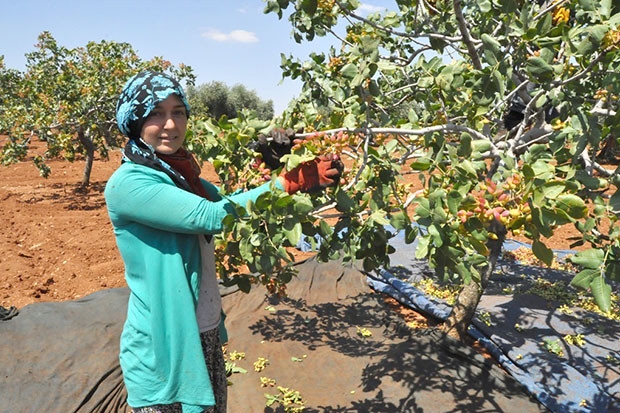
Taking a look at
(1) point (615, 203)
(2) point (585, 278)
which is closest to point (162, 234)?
(2) point (585, 278)

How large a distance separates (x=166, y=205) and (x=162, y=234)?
6.2 inches

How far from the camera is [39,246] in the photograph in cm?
747

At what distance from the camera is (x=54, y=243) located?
25.0 feet

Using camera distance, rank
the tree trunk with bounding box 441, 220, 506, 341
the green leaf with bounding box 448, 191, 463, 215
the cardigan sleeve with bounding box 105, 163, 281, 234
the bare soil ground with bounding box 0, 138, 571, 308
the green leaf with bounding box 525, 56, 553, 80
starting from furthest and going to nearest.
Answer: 1. the bare soil ground with bounding box 0, 138, 571, 308
2. the tree trunk with bounding box 441, 220, 506, 341
3. the green leaf with bounding box 525, 56, 553, 80
4. the cardigan sleeve with bounding box 105, 163, 281, 234
5. the green leaf with bounding box 448, 191, 463, 215

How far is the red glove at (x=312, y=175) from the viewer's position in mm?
1623

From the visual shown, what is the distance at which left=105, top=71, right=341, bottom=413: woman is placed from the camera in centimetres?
162

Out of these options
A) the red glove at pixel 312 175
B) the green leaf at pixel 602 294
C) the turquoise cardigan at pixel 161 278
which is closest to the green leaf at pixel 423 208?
the red glove at pixel 312 175

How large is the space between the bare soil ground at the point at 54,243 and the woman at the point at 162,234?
4350mm

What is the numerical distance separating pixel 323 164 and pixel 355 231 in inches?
16.6

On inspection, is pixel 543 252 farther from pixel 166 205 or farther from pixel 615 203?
pixel 166 205

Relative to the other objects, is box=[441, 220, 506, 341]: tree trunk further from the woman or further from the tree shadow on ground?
the woman

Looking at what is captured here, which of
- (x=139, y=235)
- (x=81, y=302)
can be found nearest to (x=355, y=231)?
(x=139, y=235)

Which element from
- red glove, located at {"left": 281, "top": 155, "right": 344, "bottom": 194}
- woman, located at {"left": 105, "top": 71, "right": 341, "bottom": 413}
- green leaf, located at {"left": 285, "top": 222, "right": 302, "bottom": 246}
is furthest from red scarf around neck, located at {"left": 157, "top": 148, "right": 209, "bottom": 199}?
green leaf, located at {"left": 285, "top": 222, "right": 302, "bottom": 246}

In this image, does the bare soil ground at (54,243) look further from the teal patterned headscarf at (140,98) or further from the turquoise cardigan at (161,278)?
the teal patterned headscarf at (140,98)
